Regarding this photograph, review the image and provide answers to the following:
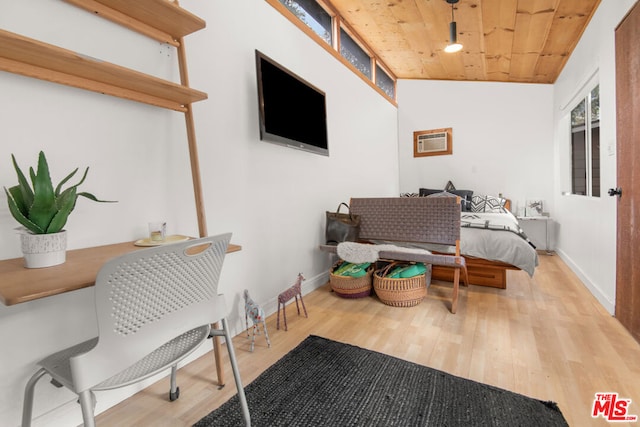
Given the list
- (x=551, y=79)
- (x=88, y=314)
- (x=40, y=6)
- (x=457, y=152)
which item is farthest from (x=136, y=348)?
(x=551, y=79)

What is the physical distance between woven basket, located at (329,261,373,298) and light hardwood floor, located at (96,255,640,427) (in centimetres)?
6

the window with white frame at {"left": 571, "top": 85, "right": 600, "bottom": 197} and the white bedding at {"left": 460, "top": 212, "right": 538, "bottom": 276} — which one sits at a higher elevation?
the window with white frame at {"left": 571, "top": 85, "right": 600, "bottom": 197}

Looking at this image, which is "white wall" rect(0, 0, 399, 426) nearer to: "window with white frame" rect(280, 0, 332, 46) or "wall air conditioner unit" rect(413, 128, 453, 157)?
"window with white frame" rect(280, 0, 332, 46)

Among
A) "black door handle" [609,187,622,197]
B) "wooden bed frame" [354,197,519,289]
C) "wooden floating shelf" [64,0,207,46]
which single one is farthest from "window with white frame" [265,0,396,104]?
"black door handle" [609,187,622,197]

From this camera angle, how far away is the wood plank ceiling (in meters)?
2.80

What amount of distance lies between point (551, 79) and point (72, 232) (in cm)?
577

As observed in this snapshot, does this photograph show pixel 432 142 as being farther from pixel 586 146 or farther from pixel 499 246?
pixel 499 246

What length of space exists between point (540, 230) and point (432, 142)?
211 centimetres

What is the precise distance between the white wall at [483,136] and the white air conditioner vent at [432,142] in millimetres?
137

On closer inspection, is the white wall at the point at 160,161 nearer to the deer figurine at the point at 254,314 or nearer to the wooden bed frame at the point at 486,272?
the deer figurine at the point at 254,314

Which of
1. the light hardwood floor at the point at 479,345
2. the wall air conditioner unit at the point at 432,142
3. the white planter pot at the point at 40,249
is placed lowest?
the light hardwood floor at the point at 479,345

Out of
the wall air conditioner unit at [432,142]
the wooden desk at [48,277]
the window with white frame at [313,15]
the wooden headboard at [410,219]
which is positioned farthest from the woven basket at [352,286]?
the wall air conditioner unit at [432,142]

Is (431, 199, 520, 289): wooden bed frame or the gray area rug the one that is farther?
(431, 199, 520, 289): wooden bed frame

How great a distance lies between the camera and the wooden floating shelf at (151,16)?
1285 mm
